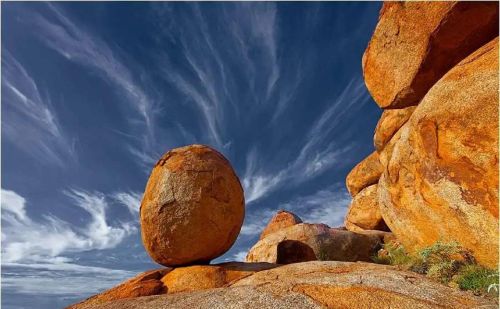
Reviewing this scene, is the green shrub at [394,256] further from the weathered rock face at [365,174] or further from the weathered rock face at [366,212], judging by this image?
the weathered rock face at [365,174]

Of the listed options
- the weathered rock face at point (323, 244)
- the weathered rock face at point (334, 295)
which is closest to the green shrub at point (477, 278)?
the weathered rock face at point (334, 295)

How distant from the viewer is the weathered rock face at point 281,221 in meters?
33.0

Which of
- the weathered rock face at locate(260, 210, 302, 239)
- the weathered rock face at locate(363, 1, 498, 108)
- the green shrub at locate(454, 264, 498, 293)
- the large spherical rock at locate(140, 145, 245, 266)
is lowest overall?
the green shrub at locate(454, 264, 498, 293)

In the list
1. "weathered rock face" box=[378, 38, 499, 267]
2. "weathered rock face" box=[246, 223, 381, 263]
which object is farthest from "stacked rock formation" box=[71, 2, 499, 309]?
"weathered rock face" box=[246, 223, 381, 263]

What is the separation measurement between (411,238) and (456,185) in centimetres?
332

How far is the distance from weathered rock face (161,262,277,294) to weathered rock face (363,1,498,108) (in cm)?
879

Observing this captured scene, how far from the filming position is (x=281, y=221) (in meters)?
33.8

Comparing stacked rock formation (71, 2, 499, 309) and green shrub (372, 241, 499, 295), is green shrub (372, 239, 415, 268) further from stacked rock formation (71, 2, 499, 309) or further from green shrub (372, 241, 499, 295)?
stacked rock formation (71, 2, 499, 309)

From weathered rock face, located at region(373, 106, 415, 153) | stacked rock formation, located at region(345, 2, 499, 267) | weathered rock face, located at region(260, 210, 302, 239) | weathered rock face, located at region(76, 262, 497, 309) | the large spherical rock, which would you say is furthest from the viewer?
weathered rock face, located at region(260, 210, 302, 239)

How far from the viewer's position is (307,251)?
64.0 feet

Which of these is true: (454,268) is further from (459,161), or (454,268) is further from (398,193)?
(398,193)

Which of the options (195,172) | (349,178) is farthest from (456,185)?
(349,178)

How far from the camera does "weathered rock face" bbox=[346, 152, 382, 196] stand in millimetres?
28875

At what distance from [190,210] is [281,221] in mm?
20480
